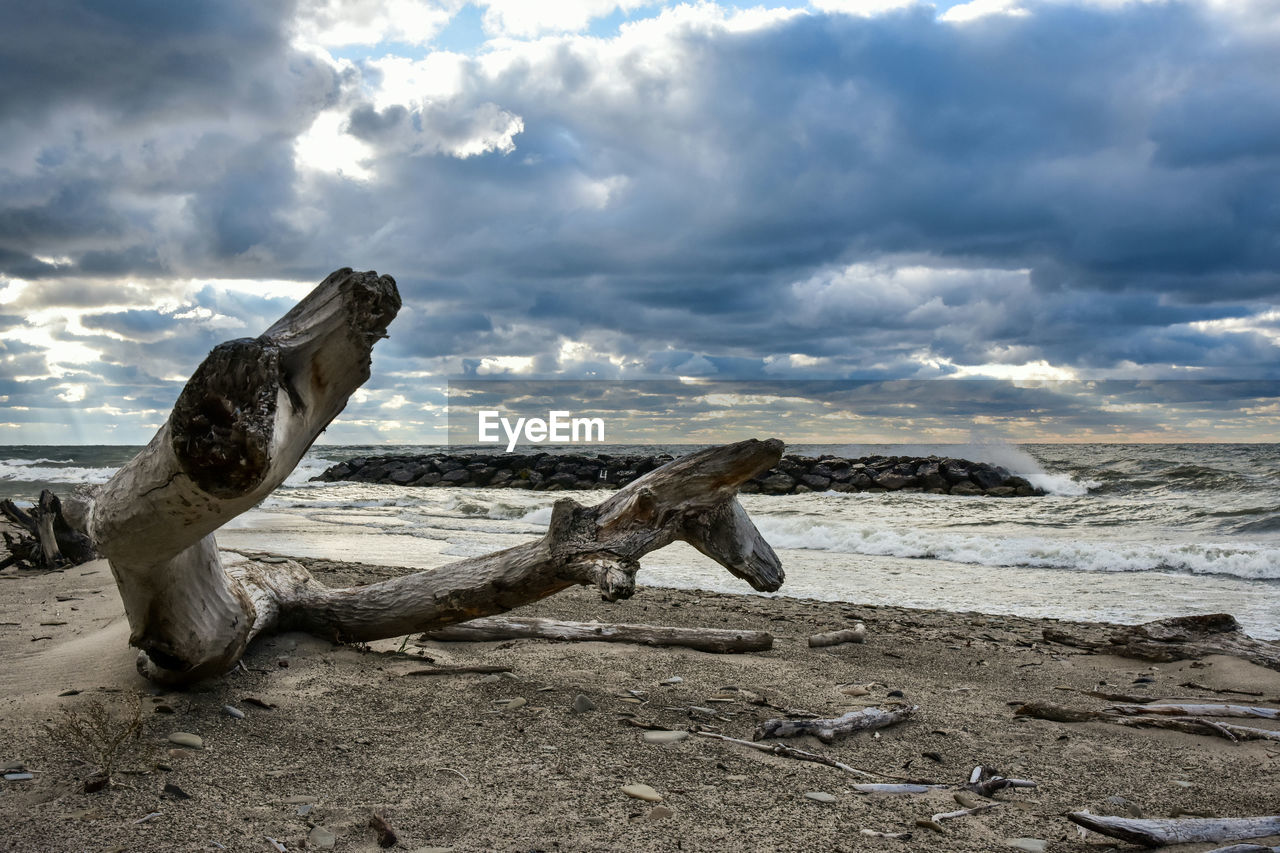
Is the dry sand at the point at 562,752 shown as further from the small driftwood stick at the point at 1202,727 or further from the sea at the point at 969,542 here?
the sea at the point at 969,542

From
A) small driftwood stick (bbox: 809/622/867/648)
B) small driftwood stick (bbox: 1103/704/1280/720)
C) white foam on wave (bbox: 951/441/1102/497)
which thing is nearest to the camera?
small driftwood stick (bbox: 1103/704/1280/720)

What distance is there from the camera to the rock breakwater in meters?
24.7

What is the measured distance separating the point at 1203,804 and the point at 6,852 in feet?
13.7

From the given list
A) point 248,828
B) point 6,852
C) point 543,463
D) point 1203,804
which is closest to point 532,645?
point 248,828

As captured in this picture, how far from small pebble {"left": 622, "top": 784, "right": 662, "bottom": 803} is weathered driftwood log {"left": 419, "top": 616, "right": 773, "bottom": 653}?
219 centimetres

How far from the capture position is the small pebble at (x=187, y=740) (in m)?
3.25

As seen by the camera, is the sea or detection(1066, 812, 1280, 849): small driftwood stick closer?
detection(1066, 812, 1280, 849): small driftwood stick

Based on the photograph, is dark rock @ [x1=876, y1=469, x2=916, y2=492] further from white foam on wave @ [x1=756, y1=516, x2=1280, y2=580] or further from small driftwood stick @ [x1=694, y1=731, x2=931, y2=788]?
small driftwood stick @ [x1=694, y1=731, x2=931, y2=788]

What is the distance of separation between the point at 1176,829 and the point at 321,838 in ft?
9.11

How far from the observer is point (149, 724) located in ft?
11.1

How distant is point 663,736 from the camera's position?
365 centimetres

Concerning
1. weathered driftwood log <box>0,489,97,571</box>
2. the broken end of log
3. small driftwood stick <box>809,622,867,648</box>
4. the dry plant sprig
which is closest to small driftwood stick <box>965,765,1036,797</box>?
small driftwood stick <box>809,622,867,648</box>

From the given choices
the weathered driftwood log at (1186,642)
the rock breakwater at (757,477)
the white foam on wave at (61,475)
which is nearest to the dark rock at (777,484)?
the rock breakwater at (757,477)

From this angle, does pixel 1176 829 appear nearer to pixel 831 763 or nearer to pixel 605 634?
pixel 831 763
